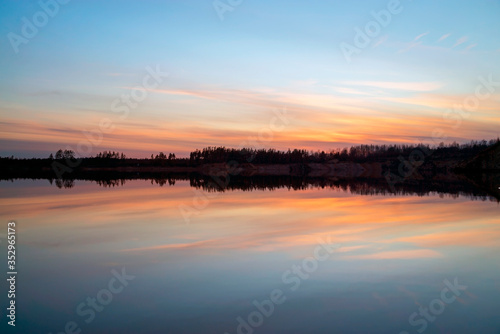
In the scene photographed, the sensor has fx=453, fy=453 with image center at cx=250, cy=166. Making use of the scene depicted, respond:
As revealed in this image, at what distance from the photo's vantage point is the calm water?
5473 mm

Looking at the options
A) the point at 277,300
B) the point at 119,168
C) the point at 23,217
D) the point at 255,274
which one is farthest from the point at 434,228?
the point at 119,168

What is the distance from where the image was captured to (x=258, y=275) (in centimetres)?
749

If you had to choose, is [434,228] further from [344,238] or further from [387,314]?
[387,314]

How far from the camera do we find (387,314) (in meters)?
5.61

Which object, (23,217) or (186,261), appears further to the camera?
(23,217)

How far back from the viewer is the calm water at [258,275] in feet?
18.0

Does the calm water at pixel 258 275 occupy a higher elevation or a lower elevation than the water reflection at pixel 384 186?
lower

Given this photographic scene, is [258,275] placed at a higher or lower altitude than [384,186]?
lower

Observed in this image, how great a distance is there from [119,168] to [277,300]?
133236 millimetres

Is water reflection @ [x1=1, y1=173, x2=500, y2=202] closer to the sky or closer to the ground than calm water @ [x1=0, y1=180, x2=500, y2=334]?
closer to the sky

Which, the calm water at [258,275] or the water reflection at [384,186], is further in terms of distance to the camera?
the water reflection at [384,186]

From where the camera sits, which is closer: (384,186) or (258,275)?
(258,275)

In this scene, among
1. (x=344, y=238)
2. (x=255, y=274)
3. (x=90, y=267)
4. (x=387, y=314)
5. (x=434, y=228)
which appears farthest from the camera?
(x=434, y=228)

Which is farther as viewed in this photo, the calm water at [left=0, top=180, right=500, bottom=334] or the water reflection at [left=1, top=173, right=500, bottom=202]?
the water reflection at [left=1, top=173, right=500, bottom=202]
